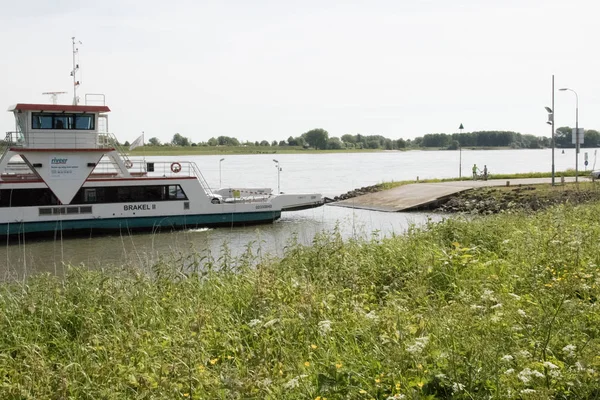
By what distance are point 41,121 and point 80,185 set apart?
2.97 metres

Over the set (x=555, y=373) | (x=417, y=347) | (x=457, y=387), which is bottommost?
(x=457, y=387)

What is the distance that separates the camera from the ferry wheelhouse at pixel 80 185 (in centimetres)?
2597

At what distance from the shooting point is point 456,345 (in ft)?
19.2

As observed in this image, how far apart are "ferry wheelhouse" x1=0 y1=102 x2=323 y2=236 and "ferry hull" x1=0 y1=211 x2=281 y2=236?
40 millimetres

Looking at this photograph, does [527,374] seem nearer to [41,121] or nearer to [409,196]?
[41,121]

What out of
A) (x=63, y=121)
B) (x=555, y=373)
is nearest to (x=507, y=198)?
(x=63, y=121)

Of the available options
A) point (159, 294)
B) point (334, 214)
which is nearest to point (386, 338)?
point (159, 294)

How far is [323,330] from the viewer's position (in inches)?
261

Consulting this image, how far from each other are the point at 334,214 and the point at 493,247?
23429 mm

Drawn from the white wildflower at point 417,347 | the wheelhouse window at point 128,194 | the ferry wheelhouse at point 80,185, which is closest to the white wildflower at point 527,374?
the white wildflower at point 417,347

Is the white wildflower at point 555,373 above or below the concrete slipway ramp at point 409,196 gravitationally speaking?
above

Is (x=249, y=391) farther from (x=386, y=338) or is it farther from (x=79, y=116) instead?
(x=79, y=116)

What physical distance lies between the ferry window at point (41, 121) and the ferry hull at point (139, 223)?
12.7 ft

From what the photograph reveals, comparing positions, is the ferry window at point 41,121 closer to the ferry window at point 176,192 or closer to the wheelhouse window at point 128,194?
the wheelhouse window at point 128,194
